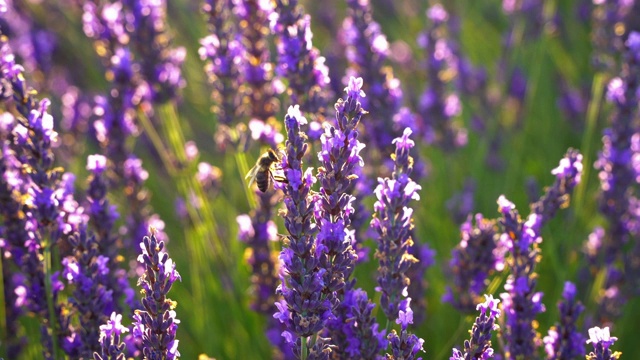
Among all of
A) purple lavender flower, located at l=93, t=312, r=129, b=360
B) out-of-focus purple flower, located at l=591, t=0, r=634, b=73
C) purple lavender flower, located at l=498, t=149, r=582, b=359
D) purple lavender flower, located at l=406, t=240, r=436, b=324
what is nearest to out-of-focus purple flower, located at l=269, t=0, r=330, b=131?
purple lavender flower, located at l=406, t=240, r=436, b=324

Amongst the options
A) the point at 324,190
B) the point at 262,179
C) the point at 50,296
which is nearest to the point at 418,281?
the point at 262,179

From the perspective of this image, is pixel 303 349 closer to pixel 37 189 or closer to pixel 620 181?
pixel 37 189

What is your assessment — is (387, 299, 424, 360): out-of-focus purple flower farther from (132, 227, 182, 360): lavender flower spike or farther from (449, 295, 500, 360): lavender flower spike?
(132, 227, 182, 360): lavender flower spike

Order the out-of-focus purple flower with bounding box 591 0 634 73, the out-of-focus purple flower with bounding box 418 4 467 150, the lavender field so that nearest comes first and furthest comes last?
the lavender field, the out-of-focus purple flower with bounding box 591 0 634 73, the out-of-focus purple flower with bounding box 418 4 467 150

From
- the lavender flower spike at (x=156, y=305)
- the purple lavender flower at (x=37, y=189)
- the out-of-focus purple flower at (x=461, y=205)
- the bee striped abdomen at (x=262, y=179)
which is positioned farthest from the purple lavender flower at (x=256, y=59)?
the lavender flower spike at (x=156, y=305)

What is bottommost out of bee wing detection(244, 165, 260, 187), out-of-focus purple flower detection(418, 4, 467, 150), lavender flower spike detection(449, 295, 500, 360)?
lavender flower spike detection(449, 295, 500, 360)

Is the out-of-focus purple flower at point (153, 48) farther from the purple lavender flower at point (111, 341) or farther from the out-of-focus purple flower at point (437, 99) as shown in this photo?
the purple lavender flower at point (111, 341)
